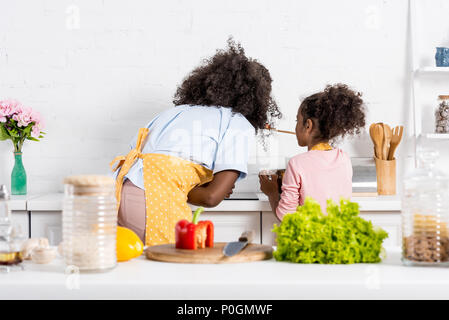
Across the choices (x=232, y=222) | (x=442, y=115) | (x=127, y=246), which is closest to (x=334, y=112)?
(x=232, y=222)

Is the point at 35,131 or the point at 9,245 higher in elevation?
the point at 35,131

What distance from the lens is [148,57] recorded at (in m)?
3.23

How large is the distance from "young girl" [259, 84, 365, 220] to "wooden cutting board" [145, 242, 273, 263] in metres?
1.04

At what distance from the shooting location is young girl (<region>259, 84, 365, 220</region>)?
7.68 ft

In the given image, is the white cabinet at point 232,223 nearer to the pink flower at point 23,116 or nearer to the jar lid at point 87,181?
the pink flower at point 23,116

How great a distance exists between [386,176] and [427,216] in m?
1.89

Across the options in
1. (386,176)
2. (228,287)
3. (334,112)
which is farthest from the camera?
(386,176)

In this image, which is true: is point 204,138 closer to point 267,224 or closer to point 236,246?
point 267,224

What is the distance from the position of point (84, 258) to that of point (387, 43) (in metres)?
2.56

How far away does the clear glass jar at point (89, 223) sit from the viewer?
42.7 inches

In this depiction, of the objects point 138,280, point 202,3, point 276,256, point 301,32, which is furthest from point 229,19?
point 138,280

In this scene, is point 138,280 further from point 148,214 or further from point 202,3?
point 202,3

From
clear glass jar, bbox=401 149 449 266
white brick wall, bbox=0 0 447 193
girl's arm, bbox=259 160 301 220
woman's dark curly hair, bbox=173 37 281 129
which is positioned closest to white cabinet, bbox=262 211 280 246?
girl's arm, bbox=259 160 301 220
